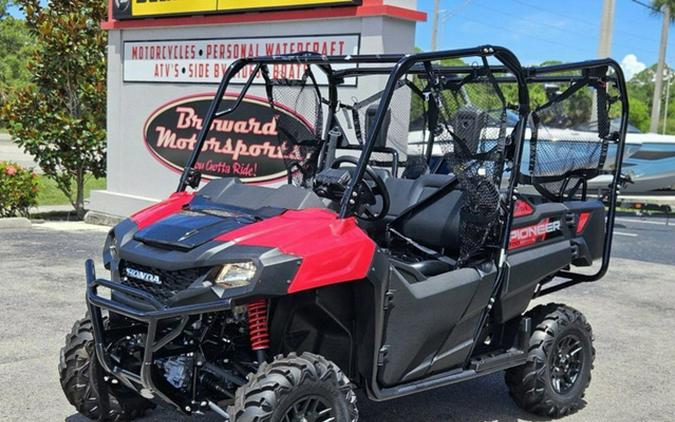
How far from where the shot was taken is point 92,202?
40.5 ft

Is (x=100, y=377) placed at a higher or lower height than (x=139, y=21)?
lower

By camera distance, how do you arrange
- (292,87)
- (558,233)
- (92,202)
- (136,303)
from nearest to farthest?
(136,303) < (558,233) < (292,87) < (92,202)

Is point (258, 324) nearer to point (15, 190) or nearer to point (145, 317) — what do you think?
point (145, 317)

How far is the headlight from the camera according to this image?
338 centimetres

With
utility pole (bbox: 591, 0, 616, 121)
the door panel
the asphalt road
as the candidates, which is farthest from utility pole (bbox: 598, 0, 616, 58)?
the door panel

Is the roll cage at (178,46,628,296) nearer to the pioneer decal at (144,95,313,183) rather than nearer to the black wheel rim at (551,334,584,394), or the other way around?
the black wheel rim at (551,334,584,394)

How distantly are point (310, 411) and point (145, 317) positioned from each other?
80cm

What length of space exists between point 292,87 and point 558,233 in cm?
188

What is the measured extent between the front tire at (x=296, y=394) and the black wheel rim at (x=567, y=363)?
166cm

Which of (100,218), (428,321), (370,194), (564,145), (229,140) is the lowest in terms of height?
(100,218)

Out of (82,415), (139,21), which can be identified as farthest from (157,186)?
(82,415)

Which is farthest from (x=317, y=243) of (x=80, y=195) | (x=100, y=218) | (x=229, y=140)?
(x=80, y=195)

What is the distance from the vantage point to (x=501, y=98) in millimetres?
4254

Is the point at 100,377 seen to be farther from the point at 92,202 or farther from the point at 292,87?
the point at 92,202
